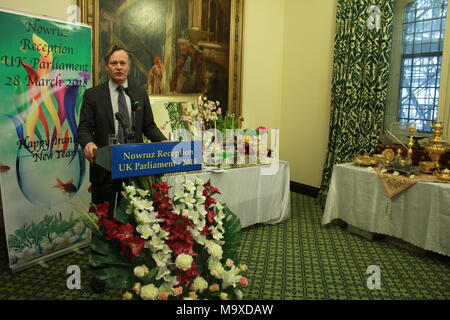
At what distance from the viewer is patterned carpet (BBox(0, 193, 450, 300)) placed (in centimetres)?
311

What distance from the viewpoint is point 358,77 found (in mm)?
5375

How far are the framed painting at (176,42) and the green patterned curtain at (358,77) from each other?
140 cm

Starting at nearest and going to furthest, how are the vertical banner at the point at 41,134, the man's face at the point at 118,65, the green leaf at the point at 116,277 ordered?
the green leaf at the point at 116,277 → the man's face at the point at 118,65 → the vertical banner at the point at 41,134

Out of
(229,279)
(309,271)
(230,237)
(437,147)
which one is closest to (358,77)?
(437,147)

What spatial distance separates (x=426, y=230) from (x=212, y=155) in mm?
2112

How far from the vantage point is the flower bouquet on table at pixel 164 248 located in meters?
1.66

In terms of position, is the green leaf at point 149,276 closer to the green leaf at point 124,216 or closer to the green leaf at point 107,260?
the green leaf at point 107,260

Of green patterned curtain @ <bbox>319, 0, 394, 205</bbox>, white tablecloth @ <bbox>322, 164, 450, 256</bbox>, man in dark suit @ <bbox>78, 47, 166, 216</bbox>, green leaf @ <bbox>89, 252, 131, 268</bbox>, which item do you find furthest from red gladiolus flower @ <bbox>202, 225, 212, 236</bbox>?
green patterned curtain @ <bbox>319, 0, 394, 205</bbox>

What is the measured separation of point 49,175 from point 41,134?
36cm

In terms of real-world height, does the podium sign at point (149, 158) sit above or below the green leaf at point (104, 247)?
above

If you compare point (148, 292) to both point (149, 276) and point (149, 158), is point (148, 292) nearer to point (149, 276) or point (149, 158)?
point (149, 276)

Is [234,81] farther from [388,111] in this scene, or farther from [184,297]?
[184,297]

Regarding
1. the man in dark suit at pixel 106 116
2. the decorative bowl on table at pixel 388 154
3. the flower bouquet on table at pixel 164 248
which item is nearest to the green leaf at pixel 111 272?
the flower bouquet on table at pixel 164 248

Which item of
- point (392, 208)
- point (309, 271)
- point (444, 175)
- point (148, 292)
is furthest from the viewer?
point (392, 208)
